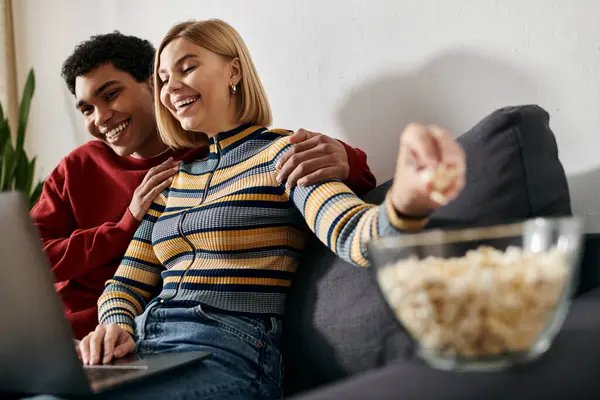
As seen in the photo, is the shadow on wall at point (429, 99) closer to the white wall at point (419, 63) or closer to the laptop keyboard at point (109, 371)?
the white wall at point (419, 63)

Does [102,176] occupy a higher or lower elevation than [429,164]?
lower

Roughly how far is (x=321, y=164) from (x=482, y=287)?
70cm

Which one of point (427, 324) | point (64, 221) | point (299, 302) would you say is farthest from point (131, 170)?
point (427, 324)

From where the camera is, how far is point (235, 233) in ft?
4.36

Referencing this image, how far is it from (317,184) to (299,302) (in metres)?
0.25

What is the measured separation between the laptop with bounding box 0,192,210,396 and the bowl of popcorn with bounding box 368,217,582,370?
45 centimetres

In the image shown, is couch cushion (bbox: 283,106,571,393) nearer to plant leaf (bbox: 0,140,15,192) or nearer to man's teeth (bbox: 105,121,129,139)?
man's teeth (bbox: 105,121,129,139)

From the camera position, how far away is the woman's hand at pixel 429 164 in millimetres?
674

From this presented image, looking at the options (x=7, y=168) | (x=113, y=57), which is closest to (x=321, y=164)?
(x=113, y=57)

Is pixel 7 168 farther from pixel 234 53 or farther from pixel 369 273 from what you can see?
pixel 369 273

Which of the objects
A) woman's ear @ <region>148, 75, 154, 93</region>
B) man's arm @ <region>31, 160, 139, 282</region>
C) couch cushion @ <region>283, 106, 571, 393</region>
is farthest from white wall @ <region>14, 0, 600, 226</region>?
man's arm @ <region>31, 160, 139, 282</region>

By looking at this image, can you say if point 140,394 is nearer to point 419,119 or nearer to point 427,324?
point 427,324

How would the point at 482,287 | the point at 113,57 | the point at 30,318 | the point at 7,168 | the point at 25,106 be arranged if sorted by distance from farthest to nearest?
the point at 25,106
the point at 7,168
the point at 113,57
the point at 30,318
the point at 482,287

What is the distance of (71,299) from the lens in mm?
1759
